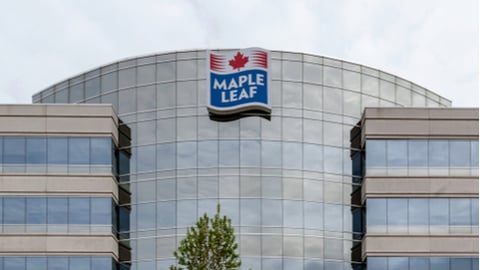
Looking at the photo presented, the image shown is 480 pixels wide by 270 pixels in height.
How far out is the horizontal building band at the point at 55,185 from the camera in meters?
49.1

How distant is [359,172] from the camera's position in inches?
→ 2032

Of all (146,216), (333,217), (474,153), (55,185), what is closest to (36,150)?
(55,185)

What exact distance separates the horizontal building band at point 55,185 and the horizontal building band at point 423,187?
49.2 feet

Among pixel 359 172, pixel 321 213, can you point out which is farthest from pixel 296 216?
pixel 359 172

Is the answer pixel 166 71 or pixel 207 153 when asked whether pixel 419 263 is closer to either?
pixel 207 153

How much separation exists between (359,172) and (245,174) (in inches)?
270

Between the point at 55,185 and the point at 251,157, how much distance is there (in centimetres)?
1113

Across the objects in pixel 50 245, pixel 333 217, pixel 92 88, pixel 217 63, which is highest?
pixel 217 63

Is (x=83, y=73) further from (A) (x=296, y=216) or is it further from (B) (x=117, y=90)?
(A) (x=296, y=216)

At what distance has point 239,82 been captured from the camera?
5072 centimetres

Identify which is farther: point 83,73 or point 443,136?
point 83,73

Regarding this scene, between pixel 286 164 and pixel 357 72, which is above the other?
pixel 357 72

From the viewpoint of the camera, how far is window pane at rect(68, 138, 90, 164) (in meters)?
49.6

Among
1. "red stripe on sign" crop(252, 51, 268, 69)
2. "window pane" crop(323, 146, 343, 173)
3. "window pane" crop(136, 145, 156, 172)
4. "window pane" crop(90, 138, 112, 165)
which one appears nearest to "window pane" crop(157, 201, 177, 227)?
"window pane" crop(136, 145, 156, 172)
